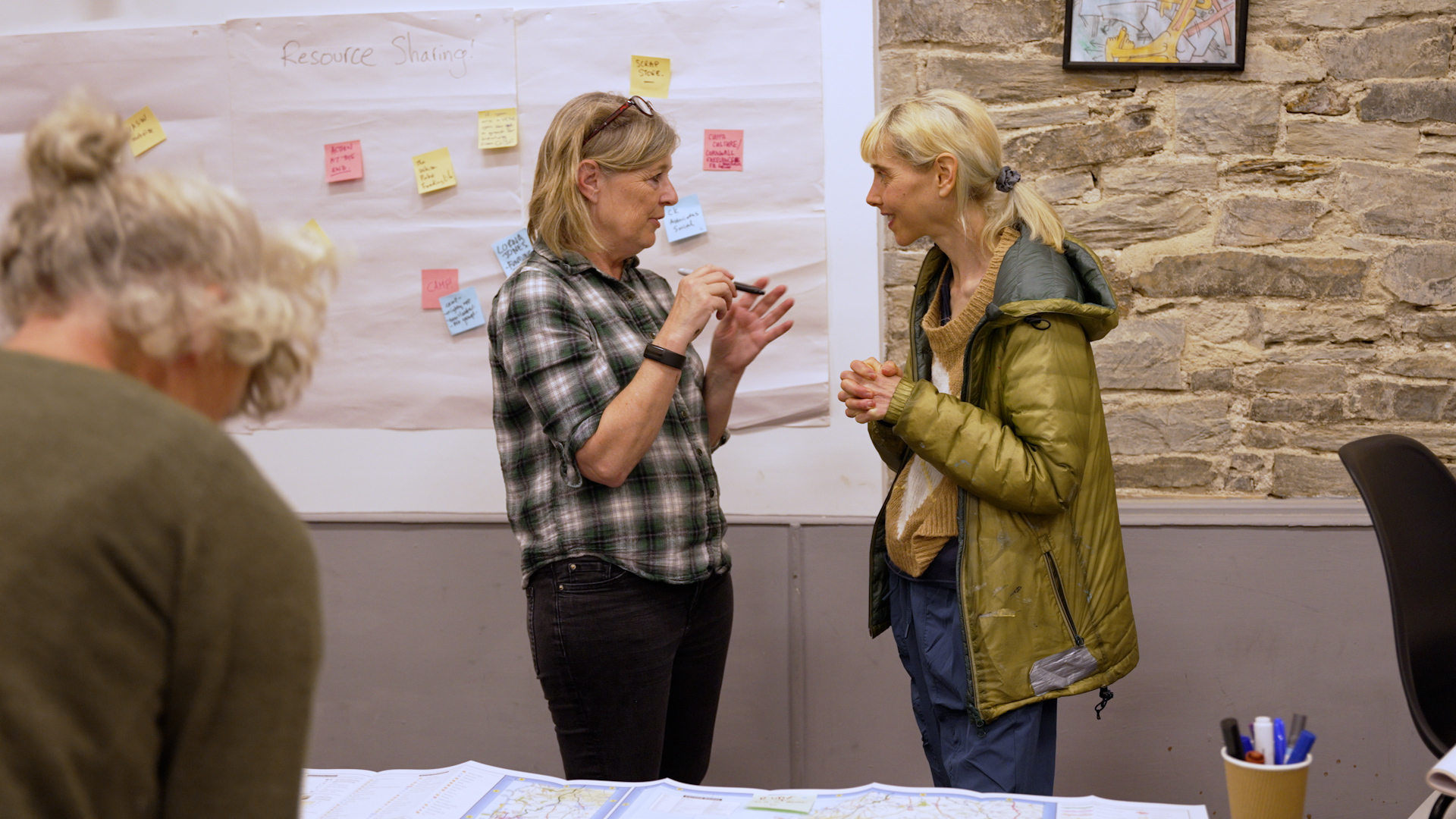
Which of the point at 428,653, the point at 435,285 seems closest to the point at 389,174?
the point at 435,285

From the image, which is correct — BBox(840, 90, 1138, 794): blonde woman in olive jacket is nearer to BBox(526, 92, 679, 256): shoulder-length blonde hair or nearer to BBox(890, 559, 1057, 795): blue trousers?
BBox(890, 559, 1057, 795): blue trousers

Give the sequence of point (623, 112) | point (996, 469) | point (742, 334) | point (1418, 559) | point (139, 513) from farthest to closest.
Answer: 1. point (742, 334)
2. point (623, 112)
3. point (1418, 559)
4. point (996, 469)
5. point (139, 513)

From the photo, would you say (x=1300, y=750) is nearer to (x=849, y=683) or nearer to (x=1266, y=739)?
(x=1266, y=739)

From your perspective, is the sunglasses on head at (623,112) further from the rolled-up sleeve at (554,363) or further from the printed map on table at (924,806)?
the printed map on table at (924,806)

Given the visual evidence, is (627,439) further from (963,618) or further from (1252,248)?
(1252,248)

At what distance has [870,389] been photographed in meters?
1.66

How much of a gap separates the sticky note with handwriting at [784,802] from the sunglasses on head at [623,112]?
1.03 m

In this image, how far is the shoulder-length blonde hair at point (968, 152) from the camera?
5.58 feet

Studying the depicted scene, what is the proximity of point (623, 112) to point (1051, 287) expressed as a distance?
2.40 ft

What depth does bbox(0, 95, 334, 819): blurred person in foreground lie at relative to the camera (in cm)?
54

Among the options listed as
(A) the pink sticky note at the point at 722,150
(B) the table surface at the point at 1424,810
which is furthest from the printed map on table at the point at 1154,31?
(B) the table surface at the point at 1424,810

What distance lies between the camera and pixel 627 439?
1.58m

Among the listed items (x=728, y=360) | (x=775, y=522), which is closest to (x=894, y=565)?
(x=728, y=360)

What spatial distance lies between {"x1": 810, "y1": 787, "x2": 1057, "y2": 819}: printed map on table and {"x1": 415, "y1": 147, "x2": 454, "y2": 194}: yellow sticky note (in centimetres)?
185
